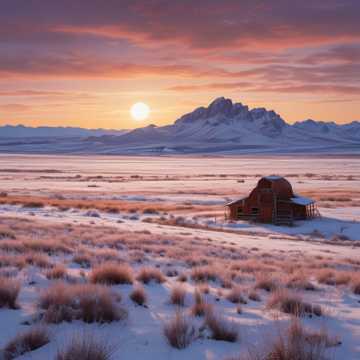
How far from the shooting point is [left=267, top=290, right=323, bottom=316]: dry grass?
761 cm

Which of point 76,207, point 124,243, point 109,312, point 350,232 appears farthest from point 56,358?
point 76,207

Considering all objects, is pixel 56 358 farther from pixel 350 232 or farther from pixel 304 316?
pixel 350 232

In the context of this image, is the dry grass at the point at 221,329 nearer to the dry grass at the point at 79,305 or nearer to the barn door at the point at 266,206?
the dry grass at the point at 79,305

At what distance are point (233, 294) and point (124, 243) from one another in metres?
8.85

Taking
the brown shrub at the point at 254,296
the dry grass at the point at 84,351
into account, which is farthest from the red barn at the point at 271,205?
the dry grass at the point at 84,351

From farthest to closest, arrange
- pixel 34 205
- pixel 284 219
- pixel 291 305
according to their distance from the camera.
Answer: pixel 34 205 < pixel 284 219 < pixel 291 305

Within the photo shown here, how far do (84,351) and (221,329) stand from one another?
6.16 ft

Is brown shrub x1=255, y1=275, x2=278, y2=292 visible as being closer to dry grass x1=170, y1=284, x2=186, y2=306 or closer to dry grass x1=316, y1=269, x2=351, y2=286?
dry grass x1=316, y1=269, x2=351, y2=286

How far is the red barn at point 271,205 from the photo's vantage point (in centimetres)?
3966

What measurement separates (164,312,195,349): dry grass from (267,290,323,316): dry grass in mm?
2022

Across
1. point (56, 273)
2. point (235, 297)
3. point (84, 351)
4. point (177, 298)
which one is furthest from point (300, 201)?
point (84, 351)

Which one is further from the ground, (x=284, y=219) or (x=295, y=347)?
(x=295, y=347)

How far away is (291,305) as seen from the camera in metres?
7.75

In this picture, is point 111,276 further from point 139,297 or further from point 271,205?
point 271,205
